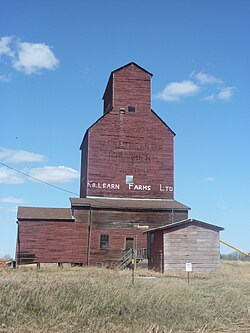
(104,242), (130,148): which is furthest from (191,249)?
(130,148)

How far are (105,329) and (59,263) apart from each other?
28.6 m

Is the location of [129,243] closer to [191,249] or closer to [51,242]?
[51,242]

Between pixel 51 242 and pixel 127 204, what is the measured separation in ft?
25.0

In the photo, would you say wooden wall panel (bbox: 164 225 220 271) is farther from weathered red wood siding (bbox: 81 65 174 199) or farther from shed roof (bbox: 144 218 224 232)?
weathered red wood siding (bbox: 81 65 174 199)

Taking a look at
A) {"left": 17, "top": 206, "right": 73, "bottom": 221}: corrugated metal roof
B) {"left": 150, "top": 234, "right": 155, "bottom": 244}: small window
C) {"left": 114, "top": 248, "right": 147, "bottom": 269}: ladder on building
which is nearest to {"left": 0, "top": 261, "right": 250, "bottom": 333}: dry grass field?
{"left": 150, "top": 234, "right": 155, "bottom": 244}: small window

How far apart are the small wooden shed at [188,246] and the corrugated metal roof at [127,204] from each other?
20.8 feet

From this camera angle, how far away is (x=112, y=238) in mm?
39969

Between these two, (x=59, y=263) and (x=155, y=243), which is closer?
(x=155, y=243)

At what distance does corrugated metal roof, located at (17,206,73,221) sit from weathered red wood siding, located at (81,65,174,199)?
3413mm

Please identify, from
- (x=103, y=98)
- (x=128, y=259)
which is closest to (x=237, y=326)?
(x=128, y=259)

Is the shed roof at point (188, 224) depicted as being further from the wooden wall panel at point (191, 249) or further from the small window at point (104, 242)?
the small window at point (104, 242)

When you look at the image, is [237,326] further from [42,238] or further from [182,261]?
[42,238]

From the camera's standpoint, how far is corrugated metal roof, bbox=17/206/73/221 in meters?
38.6

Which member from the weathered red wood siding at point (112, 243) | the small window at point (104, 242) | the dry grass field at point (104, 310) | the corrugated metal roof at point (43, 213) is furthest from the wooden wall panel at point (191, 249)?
the dry grass field at point (104, 310)
